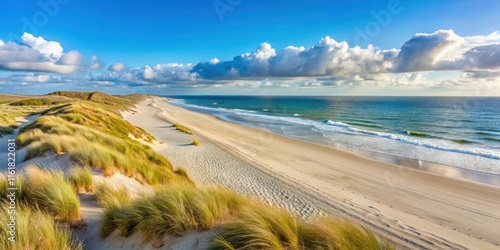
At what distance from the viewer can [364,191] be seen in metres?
12.7

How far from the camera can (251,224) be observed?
3471mm

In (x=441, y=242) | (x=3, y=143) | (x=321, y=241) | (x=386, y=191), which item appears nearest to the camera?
(x=321, y=241)

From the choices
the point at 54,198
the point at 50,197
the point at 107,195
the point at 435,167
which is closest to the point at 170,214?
the point at 107,195

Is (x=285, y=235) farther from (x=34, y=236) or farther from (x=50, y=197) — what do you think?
(x=50, y=197)

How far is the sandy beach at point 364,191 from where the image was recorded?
28.3 ft

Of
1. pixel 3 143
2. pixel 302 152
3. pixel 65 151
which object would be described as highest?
pixel 65 151

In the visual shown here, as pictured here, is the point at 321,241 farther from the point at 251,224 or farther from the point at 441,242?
the point at 441,242

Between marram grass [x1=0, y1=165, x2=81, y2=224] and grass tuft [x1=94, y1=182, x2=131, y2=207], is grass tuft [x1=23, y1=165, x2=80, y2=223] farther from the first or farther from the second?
grass tuft [x1=94, y1=182, x2=131, y2=207]

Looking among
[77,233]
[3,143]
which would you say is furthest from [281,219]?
[3,143]

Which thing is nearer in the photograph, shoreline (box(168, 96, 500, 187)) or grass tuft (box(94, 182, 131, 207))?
grass tuft (box(94, 182, 131, 207))

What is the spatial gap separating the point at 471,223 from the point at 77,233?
12211 millimetres

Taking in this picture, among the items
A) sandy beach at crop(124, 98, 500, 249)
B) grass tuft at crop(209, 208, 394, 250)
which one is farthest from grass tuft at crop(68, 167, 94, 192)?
sandy beach at crop(124, 98, 500, 249)

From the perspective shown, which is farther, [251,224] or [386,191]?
[386,191]

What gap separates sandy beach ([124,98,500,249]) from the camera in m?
8.62
